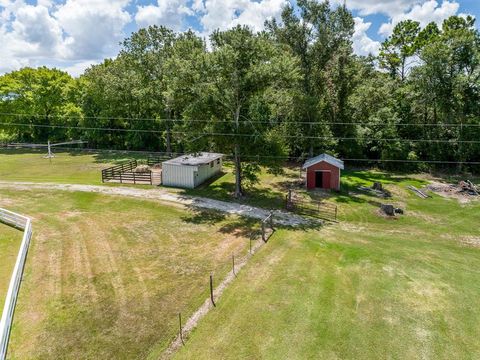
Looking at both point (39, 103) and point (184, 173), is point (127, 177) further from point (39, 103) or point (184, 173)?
point (39, 103)

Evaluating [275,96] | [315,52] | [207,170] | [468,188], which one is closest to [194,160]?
[207,170]

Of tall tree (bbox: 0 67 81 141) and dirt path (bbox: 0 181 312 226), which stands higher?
tall tree (bbox: 0 67 81 141)

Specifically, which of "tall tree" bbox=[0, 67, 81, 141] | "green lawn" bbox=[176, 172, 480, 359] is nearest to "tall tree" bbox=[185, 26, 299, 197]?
"green lawn" bbox=[176, 172, 480, 359]

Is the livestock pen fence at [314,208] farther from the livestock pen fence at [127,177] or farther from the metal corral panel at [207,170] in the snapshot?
the livestock pen fence at [127,177]

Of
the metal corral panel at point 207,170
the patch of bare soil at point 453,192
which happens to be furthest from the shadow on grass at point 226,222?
the patch of bare soil at point 453,192

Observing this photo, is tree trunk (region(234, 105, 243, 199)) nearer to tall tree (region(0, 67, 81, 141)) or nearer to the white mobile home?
the white mobile home

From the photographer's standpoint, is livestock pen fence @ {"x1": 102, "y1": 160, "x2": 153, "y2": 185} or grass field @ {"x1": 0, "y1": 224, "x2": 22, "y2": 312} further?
livestock pen fence @ {"x1": 102, "y1": 160, "x2": 153, "y2": 185}

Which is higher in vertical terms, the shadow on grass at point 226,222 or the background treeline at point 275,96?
the background treeline at point 275,96
